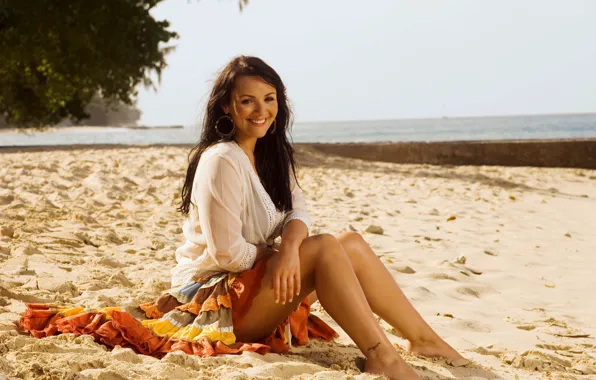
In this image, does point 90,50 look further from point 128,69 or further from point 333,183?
point 333,183

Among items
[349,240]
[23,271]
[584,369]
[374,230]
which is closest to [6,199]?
[23,271]

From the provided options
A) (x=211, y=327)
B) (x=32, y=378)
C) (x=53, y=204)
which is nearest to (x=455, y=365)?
(x=211, y=327)

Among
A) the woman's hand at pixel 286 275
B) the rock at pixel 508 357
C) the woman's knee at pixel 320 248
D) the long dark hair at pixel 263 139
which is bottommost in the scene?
the rock at pixel 508 357

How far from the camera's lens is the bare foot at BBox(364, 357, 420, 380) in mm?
2312

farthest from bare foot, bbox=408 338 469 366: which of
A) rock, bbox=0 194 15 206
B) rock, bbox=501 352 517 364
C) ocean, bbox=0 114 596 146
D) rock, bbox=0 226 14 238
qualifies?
ocean, bbox=0 114 596 146

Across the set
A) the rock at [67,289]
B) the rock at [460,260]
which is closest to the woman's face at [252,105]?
the rock at [67,289]

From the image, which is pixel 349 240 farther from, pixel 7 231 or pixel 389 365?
pixel 7 231

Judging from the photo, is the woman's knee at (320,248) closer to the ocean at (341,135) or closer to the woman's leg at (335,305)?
the woman's leg at (335,305)

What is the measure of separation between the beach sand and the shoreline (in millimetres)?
3609

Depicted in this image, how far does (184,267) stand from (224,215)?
0.36 metres

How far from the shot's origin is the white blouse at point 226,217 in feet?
8.15

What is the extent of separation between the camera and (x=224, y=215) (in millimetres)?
2482

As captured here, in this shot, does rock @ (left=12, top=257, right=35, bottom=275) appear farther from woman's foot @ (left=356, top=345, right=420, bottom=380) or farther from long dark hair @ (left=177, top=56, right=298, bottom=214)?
woman's foot @ (left=356, top=345, right=420, bottom=380)

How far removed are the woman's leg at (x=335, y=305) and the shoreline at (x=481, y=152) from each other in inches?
418
